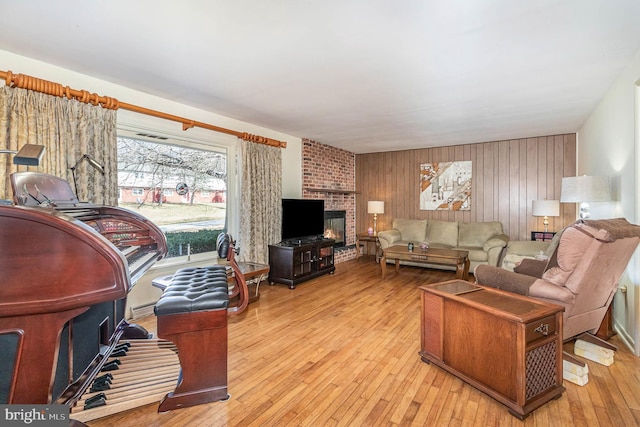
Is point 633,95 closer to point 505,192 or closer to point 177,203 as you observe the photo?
A: point 505,192

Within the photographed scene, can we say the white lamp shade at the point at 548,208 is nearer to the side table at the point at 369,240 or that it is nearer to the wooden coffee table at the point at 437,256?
the wooden coffee table at the point at 437,256

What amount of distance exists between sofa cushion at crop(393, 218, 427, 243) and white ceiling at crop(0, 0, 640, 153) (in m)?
2.64

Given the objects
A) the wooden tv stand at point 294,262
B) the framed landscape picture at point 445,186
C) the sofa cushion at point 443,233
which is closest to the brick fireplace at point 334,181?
the wooden tv stand at point 294,262

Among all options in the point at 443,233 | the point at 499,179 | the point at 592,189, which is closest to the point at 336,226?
the point at 443,233

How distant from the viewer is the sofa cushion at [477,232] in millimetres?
5267

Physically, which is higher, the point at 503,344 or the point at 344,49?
the point at 344,49

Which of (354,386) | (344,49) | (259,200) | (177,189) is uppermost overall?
(344,49)

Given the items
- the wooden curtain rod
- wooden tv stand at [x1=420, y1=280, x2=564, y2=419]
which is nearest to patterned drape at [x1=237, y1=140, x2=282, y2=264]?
the wooden curtain rod

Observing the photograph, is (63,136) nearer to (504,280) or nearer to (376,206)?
(504,280)

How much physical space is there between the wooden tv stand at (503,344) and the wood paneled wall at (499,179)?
3964 millimetres

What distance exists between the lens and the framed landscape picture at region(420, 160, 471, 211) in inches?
228

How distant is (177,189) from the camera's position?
12.1 feet

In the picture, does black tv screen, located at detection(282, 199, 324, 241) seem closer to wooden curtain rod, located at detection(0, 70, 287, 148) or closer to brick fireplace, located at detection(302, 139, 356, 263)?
brick fireplace, located at detection(302, 139, 356, 263)

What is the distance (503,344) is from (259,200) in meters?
3.45
